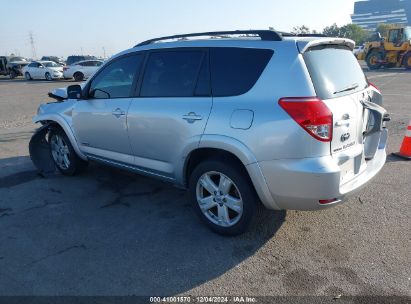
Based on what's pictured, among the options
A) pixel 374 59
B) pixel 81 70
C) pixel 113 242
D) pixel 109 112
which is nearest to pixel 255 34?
pixel 109 112

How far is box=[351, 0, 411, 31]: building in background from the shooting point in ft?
511

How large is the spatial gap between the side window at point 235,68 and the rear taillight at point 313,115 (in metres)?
0.47

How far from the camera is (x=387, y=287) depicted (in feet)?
8.80

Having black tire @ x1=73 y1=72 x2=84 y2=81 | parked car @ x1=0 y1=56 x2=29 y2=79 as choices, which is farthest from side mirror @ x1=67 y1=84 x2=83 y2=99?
parked car @ x1=0 y1=56 x2=29 y2=79

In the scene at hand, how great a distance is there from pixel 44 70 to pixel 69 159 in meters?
24.7

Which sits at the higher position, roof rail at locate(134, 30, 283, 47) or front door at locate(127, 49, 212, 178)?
roof rail at locate(134, 30, 283, 47)

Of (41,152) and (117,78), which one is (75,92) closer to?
(117,78)

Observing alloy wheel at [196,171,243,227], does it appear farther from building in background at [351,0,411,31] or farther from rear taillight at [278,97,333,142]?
building in background at [351,0,411,31]

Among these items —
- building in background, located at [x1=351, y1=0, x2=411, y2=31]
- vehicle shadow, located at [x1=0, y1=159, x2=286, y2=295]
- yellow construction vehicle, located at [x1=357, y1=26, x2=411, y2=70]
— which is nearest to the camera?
vehicle shadow, located at [x1=0, y1=159, x2=286, y2=295]

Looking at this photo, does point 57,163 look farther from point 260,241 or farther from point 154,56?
point 260,241

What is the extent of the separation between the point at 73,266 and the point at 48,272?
201 mm

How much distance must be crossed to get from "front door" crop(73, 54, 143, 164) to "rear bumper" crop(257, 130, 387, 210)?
1922 millimetres

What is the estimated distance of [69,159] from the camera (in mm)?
5230

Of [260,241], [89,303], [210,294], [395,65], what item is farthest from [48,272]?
[395,65]
